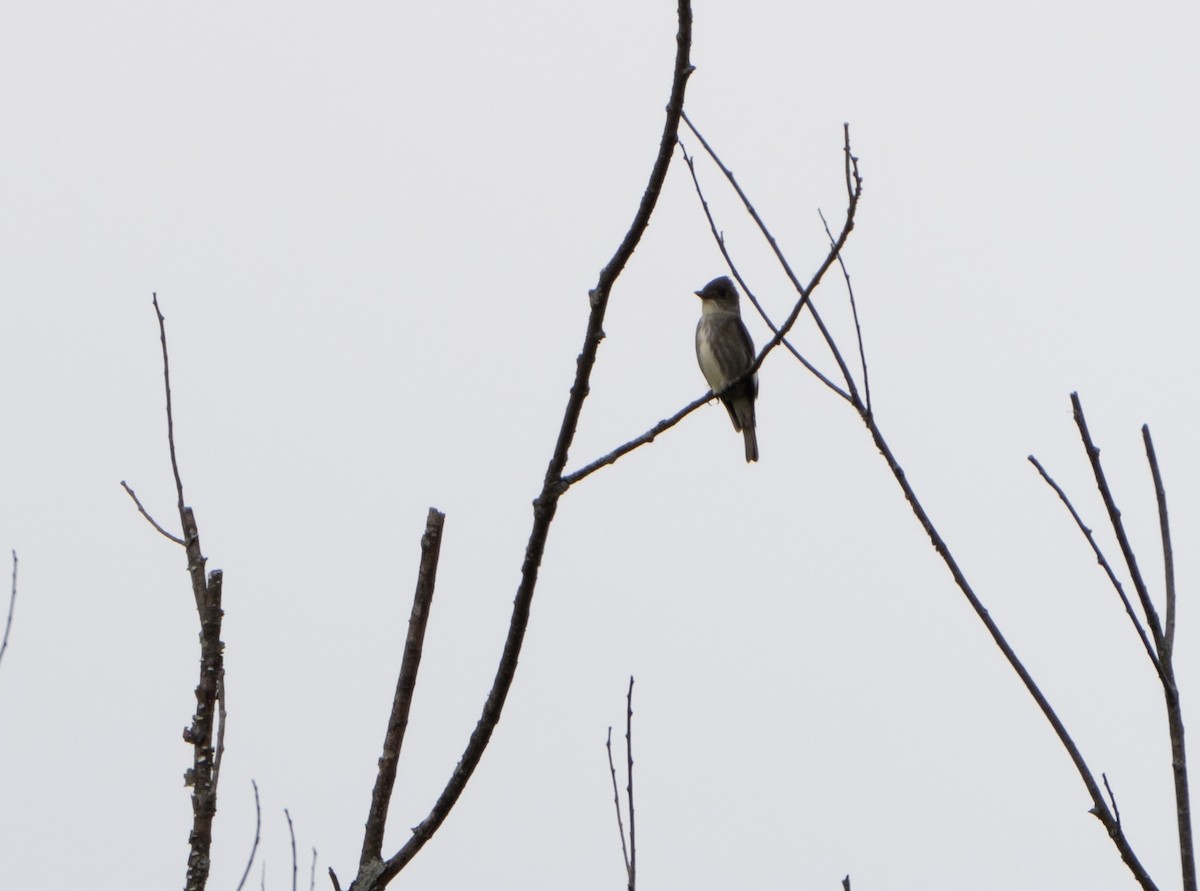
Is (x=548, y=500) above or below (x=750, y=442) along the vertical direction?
below

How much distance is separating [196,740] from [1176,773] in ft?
5.16

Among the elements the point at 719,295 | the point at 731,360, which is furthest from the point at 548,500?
the point at 719,295

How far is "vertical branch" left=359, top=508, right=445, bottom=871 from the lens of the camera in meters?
2.08

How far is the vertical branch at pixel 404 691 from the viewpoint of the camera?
2.08 meters

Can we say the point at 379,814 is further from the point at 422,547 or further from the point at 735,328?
the point at 735,328

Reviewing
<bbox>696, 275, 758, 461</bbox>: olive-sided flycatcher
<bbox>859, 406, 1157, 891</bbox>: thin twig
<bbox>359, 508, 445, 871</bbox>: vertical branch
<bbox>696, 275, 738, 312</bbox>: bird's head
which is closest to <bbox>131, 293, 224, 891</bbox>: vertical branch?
<bbox>359, 508, 445, 871</bbox>: vertical branch

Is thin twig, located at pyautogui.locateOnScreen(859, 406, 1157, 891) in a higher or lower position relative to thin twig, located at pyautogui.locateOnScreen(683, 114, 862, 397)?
lower

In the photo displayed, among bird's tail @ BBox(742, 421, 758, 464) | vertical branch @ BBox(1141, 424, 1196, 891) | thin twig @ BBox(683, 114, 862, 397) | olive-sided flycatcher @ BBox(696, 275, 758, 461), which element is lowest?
vertical branch @ BBox(1141, 424, 1196, 891)

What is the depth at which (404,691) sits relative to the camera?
220 cm

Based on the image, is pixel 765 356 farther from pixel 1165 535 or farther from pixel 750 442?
pixel 750 442

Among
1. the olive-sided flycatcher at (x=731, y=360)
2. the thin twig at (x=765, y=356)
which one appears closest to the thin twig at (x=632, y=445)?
the thin twig at (x=765, y=356)

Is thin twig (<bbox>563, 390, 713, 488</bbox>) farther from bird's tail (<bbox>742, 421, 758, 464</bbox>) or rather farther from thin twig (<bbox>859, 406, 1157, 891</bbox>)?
bird's tail (<bbox>742, 421, 758, 464</bbox>)

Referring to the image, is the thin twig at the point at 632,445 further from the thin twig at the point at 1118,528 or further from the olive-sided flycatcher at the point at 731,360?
the olive-sided flycatcher at the point at 731,360

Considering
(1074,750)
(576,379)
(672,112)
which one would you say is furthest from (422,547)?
(1074,750)
